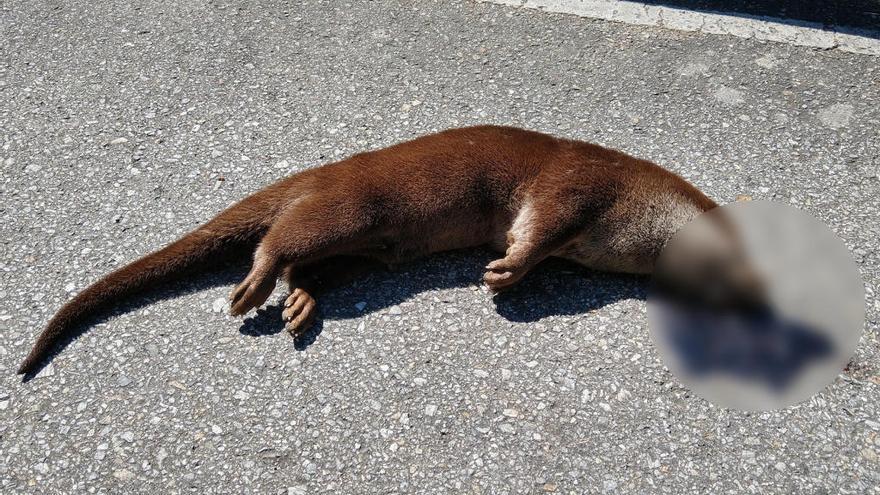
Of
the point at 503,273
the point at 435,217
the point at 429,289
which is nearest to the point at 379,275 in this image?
the point at 429,289

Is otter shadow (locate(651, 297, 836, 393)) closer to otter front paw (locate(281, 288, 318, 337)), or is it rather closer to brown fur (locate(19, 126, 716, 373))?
brown fur (locate(19, 126, 716, 373))

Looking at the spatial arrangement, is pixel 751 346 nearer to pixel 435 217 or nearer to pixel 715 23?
pixel 435 217

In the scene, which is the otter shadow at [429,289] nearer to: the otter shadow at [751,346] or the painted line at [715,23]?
the otter shadow at [751,346]

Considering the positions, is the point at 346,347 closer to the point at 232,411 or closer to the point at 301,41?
the point at 232,411

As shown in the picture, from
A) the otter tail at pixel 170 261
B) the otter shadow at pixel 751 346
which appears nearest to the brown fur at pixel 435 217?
the otter tail at pixel 170 261

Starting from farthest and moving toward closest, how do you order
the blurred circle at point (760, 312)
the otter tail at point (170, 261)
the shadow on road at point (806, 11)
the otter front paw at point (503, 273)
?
1. the shadow on road at point (806, 11)
2. the otter front paw at point (503, 273)
3. the otter tail at point (170, 261)
4. the blurred circle at point (760, 312)

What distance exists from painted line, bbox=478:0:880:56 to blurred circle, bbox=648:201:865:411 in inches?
104

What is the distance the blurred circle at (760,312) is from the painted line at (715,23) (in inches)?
104

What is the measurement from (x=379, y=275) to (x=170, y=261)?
37.4 inches

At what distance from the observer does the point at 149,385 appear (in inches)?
120

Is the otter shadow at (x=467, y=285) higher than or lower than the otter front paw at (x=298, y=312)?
lower

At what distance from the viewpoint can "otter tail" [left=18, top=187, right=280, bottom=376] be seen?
3.17 meters

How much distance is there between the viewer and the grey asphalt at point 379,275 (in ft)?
9.24

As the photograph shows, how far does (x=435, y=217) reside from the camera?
3.43 m
